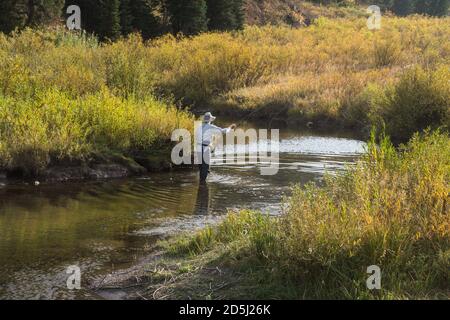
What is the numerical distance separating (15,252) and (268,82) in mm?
21891

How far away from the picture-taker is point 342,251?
6.64m

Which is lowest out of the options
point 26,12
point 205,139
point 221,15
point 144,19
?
point 205,139

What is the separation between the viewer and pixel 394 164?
8820 millimetres

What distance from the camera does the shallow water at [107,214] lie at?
8.31m

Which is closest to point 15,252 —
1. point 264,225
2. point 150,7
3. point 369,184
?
point 264,225

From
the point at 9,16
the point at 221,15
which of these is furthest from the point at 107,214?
the point at 221,15

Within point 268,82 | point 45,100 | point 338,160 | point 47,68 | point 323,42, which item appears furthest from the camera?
point 323,42

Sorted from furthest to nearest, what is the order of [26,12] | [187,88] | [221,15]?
[221,15] → [26,12] → [187,88]

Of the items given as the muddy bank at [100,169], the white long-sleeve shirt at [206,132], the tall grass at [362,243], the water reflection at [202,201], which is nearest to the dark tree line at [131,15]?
the muddy bank at [100,169]

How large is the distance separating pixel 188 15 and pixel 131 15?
3.74 meters

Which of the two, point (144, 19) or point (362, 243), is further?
point (144, 19)

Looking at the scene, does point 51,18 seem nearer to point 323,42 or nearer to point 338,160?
point 323,42

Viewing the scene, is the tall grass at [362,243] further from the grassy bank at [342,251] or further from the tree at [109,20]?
the tree at [109,20]

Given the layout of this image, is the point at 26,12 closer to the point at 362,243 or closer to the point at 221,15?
the point at 221,15
